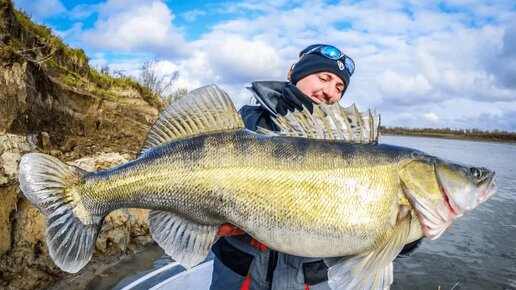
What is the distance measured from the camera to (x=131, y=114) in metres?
11.3

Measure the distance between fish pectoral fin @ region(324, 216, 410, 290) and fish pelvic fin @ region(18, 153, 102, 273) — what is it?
1.59m

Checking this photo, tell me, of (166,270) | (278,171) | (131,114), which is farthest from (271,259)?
(131,114)

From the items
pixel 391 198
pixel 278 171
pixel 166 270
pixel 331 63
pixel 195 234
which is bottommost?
pixel 166 270

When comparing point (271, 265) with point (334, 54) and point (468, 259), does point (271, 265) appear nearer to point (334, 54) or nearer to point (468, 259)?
point (334, 54)

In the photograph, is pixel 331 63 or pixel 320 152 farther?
pixel 331 63

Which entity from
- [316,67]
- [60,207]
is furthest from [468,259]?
[60,207]

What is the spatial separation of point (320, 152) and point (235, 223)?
0.71 m

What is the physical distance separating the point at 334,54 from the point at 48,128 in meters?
6.73

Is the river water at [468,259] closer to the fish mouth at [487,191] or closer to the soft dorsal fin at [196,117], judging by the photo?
the fish mouth at [487,191]

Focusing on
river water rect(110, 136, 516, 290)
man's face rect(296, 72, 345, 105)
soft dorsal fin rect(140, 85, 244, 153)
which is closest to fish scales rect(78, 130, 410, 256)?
soft dorsal fin rect(140, 85, 244, 153)

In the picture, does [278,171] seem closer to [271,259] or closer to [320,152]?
[320,152]

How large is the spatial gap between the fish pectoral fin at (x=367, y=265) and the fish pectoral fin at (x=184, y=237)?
85 cm

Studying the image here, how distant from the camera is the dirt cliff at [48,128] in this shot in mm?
6270

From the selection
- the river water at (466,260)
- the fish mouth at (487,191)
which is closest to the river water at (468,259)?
the river water at (466,260)
